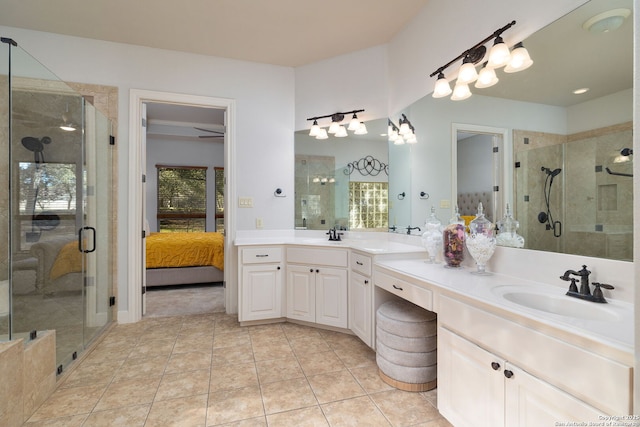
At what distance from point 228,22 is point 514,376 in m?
3.32

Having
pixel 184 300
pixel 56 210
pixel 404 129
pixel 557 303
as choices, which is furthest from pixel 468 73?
pixel 184 300

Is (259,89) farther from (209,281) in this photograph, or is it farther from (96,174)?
(209,281)

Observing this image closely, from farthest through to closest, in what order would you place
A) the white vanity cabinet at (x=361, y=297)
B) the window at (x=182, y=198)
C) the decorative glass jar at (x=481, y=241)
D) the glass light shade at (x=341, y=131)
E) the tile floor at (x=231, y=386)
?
1. the window at (x=182, y=198)
2. the glass light shade at (x=341, y=131)
3. the white vanity cabinet at (x=361, y=297)
4. the decorative glass jar at (x=481, y=241)
5. the tile floor at (x=231, y=386)

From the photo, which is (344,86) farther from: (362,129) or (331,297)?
(331,297)

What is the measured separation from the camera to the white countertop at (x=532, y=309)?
0.87 m

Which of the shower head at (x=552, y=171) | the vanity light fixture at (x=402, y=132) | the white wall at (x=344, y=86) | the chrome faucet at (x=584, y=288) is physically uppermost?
the white wall at (x=344, y=86)

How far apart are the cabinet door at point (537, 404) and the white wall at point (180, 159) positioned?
6538 mm

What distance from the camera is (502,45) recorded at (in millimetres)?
1640

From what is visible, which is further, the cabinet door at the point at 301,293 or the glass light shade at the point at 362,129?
the glass light shade at the point at 362,129

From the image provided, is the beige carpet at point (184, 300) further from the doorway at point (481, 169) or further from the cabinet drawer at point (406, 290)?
the doorway at point (481, 169)

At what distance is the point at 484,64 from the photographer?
73.3 inches

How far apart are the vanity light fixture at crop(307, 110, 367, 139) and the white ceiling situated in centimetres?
70

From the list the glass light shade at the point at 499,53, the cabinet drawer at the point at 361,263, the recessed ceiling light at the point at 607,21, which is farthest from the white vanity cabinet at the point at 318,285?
the recessed ceiling light at the point at 607,21

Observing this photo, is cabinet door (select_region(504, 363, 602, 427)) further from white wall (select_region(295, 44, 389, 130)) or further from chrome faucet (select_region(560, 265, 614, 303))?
white wall (select_region(295, 44, 389, 130))
